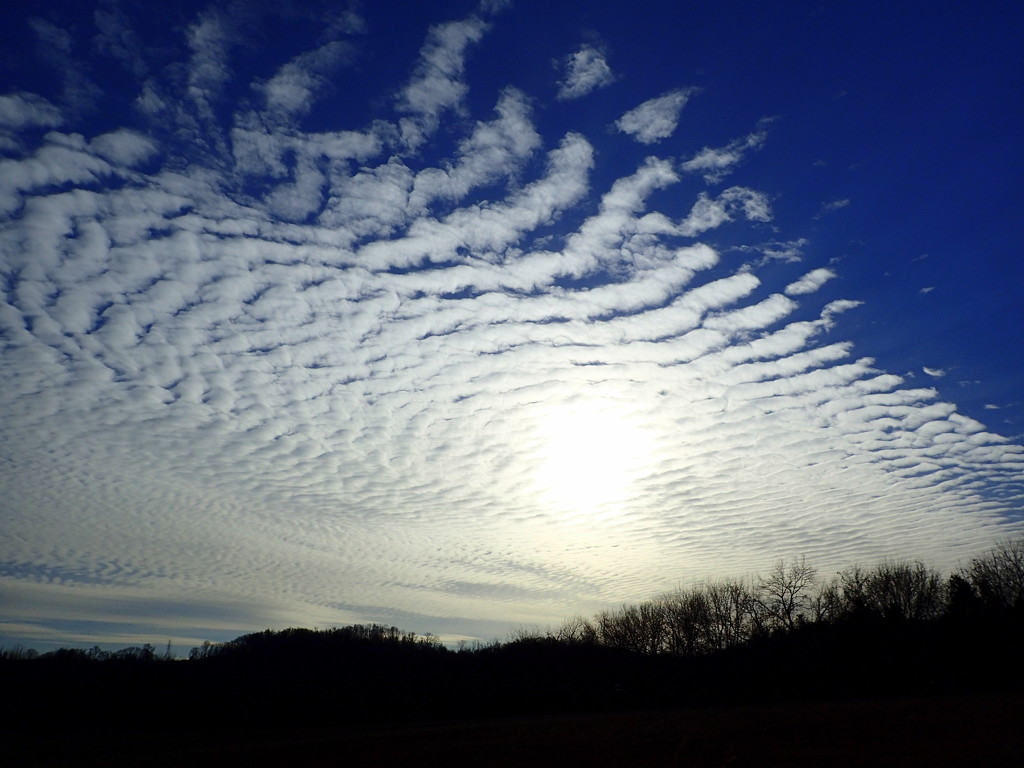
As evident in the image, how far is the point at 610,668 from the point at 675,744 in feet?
202

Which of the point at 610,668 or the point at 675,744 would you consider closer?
the point at 675,744

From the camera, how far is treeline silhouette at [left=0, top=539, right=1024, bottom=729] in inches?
2496

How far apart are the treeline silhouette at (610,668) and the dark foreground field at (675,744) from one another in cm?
1292

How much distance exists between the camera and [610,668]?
91250mm

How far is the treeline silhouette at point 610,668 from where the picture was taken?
2496 inches

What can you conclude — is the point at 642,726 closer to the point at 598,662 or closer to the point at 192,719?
the point at 598,662

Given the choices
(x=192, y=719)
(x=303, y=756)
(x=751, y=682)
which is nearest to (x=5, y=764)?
(x=303, y=756)

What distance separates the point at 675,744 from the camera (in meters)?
34.1

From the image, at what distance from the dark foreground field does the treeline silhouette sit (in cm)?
1292

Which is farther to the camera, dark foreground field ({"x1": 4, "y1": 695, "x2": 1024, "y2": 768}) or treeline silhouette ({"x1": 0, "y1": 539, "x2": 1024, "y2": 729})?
treeline silhouette ({"x1": 0, "y1": 539, "x2": 1024, "y2": 729})

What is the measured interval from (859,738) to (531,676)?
66.8 metres

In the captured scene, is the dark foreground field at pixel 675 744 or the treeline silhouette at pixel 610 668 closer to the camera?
the dark foreground field at pixel 675 744

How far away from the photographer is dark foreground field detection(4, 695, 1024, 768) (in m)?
27.1

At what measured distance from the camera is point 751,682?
229 ft
